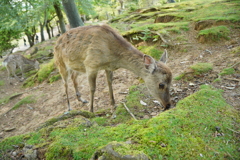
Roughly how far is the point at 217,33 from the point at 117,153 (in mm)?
6826

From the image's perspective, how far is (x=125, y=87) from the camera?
5.97m

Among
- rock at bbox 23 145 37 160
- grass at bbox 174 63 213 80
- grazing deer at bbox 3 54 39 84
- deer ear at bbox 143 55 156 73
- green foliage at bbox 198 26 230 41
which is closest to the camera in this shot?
rock at bbox 23 145 37 160

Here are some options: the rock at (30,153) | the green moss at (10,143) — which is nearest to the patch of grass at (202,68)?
the rock at (30,153)

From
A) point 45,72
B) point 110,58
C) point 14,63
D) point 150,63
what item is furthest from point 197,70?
point 14,63

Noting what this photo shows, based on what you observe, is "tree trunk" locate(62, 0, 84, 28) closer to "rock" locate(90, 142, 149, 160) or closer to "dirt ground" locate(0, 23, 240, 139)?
"dirt ground" locate(0, 23, 240, 139)

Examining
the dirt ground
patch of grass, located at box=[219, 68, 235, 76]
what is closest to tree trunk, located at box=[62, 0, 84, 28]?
the dirt ground

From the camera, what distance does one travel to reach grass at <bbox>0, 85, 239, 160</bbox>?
227cm

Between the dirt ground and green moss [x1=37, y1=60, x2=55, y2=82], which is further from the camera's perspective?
green moss [x1=37, y1=60, x2=55, y2=82]

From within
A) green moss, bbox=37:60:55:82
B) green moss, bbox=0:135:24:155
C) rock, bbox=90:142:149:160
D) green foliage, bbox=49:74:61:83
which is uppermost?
rock, bbox=90:142:149:160

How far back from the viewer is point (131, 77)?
21.8ft

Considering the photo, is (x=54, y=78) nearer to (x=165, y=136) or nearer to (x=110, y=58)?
(x=110, y=58)

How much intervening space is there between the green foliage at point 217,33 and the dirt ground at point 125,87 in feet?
0.78

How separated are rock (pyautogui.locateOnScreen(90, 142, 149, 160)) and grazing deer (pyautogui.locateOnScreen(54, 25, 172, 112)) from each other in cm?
220

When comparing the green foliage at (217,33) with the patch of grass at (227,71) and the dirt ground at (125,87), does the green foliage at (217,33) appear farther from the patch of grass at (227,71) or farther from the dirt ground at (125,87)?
the patch of grass at (227,71)
